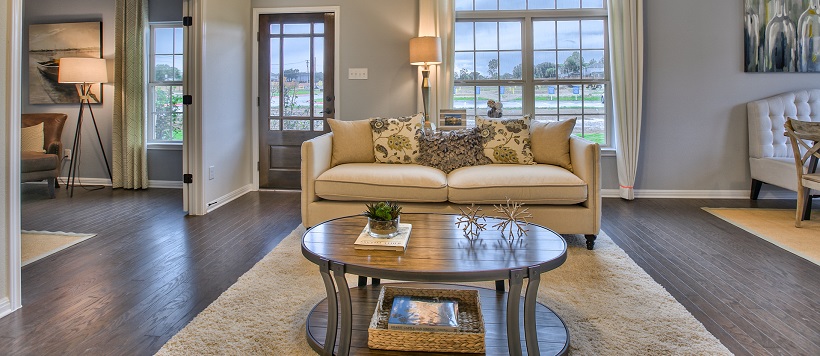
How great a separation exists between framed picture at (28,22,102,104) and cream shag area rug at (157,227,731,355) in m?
4.13

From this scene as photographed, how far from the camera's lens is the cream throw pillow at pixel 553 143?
369 cm

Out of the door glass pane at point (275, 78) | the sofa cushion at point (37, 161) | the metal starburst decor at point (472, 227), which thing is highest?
the door glass pane at point (275, 78)

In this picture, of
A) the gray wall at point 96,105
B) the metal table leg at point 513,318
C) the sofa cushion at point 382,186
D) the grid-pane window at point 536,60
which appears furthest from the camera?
the gray wall at point 96,105

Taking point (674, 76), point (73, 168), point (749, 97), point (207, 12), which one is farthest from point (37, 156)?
point (749, 97)

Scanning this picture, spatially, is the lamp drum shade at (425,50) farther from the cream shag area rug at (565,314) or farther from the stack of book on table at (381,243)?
the stack of book on table at (381,243)

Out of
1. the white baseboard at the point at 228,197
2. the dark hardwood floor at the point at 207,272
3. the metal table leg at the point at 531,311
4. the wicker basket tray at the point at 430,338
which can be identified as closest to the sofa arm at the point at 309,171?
the dark hardwood floor at the point at 207,272

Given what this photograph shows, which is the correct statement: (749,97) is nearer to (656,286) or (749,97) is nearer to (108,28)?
(656,286)

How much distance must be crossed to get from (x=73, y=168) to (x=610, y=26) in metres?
5.67

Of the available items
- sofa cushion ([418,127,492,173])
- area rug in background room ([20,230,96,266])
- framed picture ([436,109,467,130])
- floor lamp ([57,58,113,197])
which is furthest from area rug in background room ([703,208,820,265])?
floor lamp ([57,58,113,197])

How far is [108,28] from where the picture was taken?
5.66 meters

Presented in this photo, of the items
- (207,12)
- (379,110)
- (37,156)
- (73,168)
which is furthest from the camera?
(73,168)

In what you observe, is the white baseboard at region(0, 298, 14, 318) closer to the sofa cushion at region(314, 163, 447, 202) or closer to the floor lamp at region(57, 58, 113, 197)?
the sofa cushion at region(314, 163, 447, 202)

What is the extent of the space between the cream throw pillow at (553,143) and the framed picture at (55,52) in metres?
4.63

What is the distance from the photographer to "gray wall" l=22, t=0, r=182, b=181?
18.5 ft
